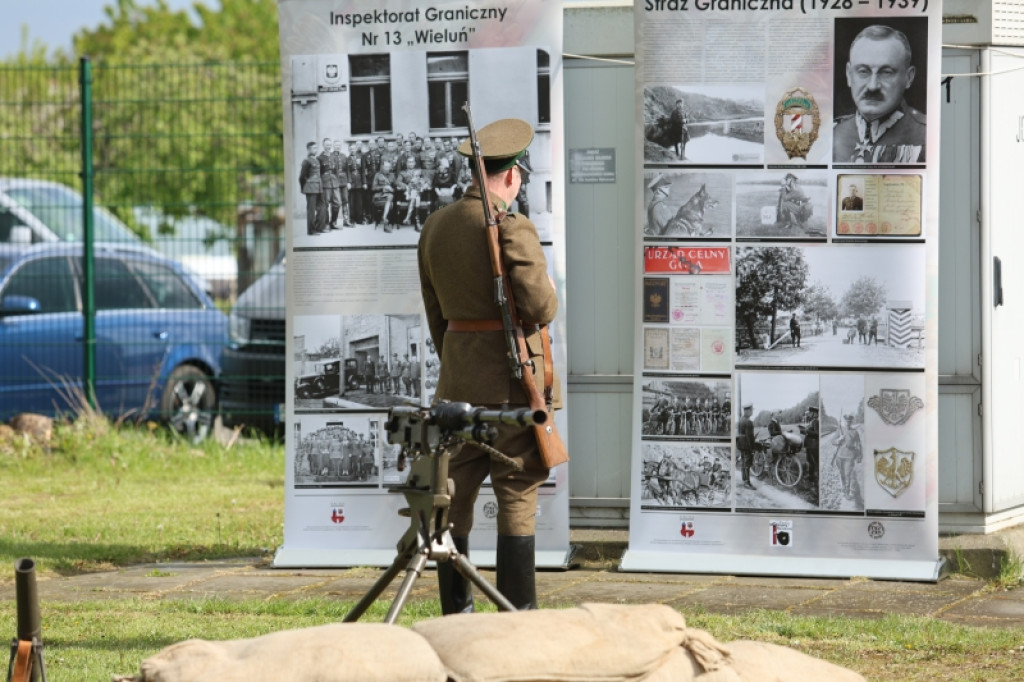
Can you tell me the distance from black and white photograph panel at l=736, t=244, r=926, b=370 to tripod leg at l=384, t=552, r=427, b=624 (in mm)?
3317

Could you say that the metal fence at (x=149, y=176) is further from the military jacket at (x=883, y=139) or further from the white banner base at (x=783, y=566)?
the military jacket at (x=883, y=139)

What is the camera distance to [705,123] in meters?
7.32

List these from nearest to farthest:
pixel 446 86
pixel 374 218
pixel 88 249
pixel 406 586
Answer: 1. pixel 406 586
2. pixel 446 86
3. pixel 374 218
4. pixel 88 249

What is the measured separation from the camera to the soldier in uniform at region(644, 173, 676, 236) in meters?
7.37

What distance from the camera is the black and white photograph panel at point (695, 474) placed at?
7410 millimetres

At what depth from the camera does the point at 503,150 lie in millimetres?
5777

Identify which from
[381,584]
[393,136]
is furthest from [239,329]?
[381,584]

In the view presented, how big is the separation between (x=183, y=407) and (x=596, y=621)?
906 cm

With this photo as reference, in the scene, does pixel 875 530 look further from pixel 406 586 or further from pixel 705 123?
pixel 406 586

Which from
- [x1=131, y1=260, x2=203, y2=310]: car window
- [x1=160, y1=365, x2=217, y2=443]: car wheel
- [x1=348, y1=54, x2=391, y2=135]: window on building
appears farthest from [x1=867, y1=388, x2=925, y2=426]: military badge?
[x1=131, y1=260, x2=203, y2=310]: car window

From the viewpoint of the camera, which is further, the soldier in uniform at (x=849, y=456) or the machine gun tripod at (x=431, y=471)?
the soldier in uniform at (x=849, y=456)

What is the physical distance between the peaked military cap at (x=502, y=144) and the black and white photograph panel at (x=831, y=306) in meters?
1.88

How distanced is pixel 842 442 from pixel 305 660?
4360mm

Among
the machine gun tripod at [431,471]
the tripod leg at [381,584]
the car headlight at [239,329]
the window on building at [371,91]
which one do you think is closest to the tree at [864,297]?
the window on building at [371,91]
